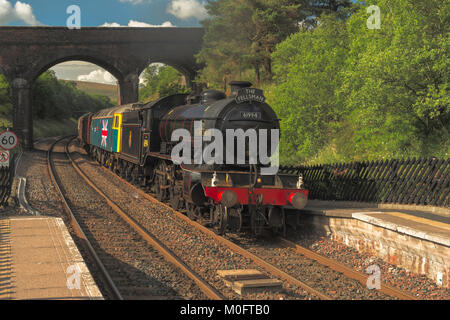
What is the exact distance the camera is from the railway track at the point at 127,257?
709cm

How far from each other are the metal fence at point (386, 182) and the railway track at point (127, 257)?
20.4ft

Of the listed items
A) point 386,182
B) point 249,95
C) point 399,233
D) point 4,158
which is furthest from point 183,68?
point 399,233

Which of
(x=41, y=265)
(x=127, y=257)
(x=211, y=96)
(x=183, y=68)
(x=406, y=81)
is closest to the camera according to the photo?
(x=41, y=265)

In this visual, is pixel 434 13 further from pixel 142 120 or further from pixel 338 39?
pixel 142 120

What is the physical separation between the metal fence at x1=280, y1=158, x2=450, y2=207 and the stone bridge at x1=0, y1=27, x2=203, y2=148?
2852 centimetres

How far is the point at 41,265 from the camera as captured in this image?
23.6 ft

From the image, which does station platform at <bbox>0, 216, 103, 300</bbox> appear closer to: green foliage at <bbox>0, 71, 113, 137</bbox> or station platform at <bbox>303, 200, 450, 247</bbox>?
station platform at <bbox>303, 200, 450, 247</bbox>

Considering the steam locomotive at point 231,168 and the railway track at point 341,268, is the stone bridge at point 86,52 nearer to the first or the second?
the steam locomotive at point 231,168

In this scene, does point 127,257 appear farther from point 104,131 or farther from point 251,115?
point 104,131

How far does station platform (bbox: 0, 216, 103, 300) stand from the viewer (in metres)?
5.94

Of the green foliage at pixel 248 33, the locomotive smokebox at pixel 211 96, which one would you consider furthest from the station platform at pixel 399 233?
the green foliage at pixel 248 33

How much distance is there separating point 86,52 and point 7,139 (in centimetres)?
2712

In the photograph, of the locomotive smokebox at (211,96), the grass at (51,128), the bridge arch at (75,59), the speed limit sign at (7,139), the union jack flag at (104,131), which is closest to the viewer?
the locomotive smokebox at (211,96)

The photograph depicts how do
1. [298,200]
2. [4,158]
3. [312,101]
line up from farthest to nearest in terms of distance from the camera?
[312,101] → [4,158] → [298,200]
